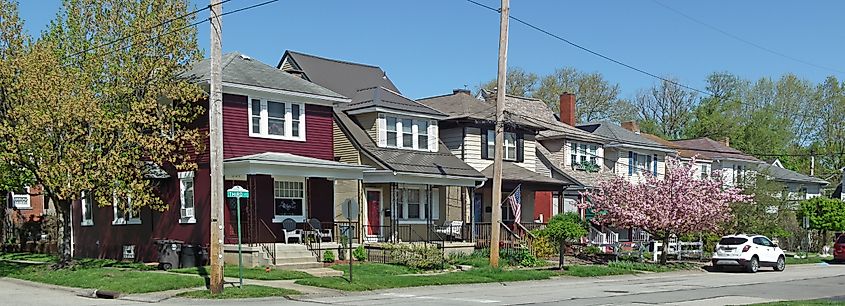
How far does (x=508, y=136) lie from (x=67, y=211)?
20640mm

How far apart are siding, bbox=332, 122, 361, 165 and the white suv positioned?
1467 centimetres

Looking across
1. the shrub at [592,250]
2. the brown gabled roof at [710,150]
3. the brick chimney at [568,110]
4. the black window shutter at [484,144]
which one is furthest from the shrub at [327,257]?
the brown gabled roof at [710,150]

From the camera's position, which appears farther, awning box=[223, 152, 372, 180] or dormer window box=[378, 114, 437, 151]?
dormer window box=[378, 114, 437, 151]

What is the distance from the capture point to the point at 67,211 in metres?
29.1

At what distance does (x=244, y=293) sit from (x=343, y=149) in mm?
14506

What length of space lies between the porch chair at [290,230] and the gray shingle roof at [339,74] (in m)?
9.03

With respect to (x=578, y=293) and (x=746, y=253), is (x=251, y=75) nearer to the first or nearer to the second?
(x=578, y=293)

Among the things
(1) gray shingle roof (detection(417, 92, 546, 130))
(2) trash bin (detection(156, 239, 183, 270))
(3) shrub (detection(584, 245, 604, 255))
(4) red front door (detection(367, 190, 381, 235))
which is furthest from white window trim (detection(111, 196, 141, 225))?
(3) shrub (detection(584, 245, 604, 255))

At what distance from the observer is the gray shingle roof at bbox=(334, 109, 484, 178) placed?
3534 centimetres

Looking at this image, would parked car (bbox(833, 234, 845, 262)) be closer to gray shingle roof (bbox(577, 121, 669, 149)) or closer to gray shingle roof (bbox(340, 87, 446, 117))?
gray shingle roof (bbox(577, 121, 669, 149))

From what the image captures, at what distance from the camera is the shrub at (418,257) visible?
30.8 m

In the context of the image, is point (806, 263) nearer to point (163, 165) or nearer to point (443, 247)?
point (443, 247)

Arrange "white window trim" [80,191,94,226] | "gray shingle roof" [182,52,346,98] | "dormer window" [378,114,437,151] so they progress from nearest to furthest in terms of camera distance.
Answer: "gray shingle roof" [182,52,346,98] < "white window trim" [80,191,94,226] < "dormer window" [378,114,437,151]

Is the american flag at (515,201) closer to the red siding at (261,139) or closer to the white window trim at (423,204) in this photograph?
the white window trim at (423,204)
